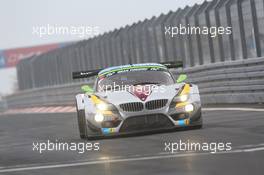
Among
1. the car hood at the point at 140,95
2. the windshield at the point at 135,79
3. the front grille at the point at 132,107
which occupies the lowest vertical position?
the front grille at the point at 132,107

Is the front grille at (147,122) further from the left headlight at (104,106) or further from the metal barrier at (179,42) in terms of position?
the metal barrier at (179,42)

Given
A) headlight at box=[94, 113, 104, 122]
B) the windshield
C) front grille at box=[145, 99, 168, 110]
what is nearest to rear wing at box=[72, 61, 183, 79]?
the windshield

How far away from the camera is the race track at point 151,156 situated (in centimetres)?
870

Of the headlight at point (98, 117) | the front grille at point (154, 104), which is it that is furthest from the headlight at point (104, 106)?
the front grille at point (154, 104)

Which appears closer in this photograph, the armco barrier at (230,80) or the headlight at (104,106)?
the headlight at (104,106)

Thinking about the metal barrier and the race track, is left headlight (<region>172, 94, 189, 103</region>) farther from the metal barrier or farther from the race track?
the metal barrier

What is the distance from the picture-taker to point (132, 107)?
1330cm

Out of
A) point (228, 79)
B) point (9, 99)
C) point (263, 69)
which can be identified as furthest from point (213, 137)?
point (9, 99)

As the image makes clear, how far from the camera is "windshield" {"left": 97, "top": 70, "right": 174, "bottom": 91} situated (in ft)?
47.3

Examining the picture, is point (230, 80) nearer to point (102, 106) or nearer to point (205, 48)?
point (205, 48)

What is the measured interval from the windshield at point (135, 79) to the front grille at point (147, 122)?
1.14 meters

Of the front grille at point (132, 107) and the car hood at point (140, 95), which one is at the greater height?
the car hood at point (140, 95)

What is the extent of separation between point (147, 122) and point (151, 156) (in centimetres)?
319

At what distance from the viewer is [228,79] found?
2225cm
